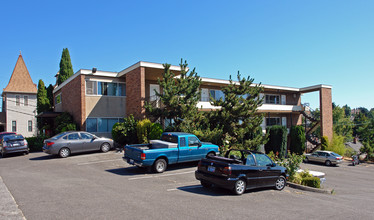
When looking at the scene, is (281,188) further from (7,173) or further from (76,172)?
(7,173)

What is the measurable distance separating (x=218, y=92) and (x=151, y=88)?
1007 cm

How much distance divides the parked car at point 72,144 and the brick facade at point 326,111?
86.7 feet

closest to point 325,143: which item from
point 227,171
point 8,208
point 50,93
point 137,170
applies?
point 137,170

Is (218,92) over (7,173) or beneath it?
over

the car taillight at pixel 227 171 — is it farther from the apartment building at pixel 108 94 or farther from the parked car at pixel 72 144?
the apartment building at pixel 108 94

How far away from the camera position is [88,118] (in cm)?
2095

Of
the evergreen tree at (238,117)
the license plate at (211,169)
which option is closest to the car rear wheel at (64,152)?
the evergreen tree at (238,117)

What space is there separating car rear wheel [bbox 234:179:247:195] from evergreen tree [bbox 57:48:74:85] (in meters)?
33.9

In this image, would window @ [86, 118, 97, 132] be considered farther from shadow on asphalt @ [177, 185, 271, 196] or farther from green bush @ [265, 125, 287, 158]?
green bush @ [265, 125, 287, 158]

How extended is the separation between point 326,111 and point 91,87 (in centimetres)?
2749

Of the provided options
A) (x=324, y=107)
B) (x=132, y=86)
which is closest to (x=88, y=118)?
(x=132, y=86)

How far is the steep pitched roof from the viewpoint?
1499 inches

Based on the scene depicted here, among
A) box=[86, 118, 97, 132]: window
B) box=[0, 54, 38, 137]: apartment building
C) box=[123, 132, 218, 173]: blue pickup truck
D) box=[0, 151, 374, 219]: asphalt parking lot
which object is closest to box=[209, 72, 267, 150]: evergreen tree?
box=[123, 132, 218, 173]: blue pickup truck

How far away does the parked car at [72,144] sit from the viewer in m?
14.7
